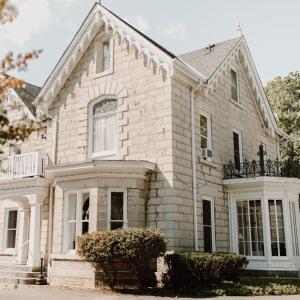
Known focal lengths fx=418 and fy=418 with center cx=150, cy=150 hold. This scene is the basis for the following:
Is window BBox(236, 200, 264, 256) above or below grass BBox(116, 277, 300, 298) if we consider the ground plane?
above

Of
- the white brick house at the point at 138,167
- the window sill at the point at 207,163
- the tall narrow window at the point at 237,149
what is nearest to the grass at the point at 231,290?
the white brick house at the point at 138,167

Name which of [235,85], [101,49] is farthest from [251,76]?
[101,49]

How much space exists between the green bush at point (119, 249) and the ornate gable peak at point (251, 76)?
8639 millimetres

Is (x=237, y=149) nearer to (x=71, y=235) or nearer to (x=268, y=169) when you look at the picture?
(x=268, y=169)

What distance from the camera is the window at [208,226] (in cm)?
1579

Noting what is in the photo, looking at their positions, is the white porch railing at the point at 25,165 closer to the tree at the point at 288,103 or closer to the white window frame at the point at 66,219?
the white window frame at the point at 66,219

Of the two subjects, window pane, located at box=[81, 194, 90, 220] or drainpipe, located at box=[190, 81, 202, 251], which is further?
drainpipe, located at box=[190, 81, 202, 251]

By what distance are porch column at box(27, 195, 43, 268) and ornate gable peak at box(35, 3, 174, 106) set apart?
3941 mm

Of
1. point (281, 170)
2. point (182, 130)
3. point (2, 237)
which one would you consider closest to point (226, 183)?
point (281, 170)

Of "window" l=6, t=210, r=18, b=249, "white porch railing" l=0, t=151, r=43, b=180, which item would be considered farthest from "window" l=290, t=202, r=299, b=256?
"window" l=6, t=210, r=18, b=249

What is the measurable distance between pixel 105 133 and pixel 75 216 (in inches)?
139

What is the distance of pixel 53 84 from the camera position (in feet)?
58.9

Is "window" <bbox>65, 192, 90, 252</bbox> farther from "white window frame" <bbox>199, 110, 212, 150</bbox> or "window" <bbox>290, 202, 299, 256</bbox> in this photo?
"window" <bbox>290, 202, 299, 256</bbox>

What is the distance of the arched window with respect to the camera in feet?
53.5
